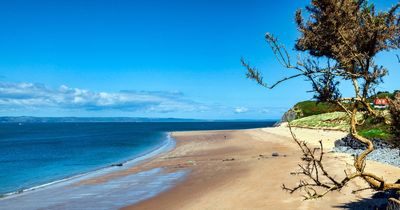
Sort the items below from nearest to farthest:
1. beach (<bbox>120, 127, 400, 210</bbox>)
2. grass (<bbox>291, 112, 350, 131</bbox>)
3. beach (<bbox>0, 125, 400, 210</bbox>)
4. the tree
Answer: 1. the tree
2. beach (<bbox>120, 127, 400, 210</bbox>)
3. beach (<bbox>0, 125, 400, 210</bbox>)
4. grass (<bbox>291, 112, 350, 131</bbox>)

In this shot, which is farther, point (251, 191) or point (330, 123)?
point (330, 123)

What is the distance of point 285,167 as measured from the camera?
24.4 metres

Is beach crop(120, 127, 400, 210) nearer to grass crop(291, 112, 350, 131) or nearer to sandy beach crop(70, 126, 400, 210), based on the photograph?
sandy beach crop(70, 126, 400, 210)

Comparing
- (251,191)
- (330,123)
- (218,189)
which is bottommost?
(218,189)

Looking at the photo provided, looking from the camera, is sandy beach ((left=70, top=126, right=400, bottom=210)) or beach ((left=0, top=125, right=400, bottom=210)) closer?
sandy beach ((left=70, top=126, right=400, bottom=210))

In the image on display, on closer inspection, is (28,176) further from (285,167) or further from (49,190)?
(285,167)

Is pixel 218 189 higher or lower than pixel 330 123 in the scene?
lower

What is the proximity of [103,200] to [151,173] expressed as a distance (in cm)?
920

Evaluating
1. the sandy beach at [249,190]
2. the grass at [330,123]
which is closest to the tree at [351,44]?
the sandy beach at [249,190]

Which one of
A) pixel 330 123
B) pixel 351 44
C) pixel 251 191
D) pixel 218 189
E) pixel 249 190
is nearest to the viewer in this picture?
pixel 351 44

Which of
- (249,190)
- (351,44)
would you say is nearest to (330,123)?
(249,190)

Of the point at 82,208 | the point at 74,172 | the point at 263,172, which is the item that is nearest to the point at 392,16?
the point at 82,208

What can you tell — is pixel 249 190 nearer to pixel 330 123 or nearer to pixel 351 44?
pixel 351 44

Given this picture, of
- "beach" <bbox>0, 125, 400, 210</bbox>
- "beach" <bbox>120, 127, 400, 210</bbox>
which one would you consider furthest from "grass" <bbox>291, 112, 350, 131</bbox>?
"beach" <bbox>120, 127, 400, 210</bbox>
